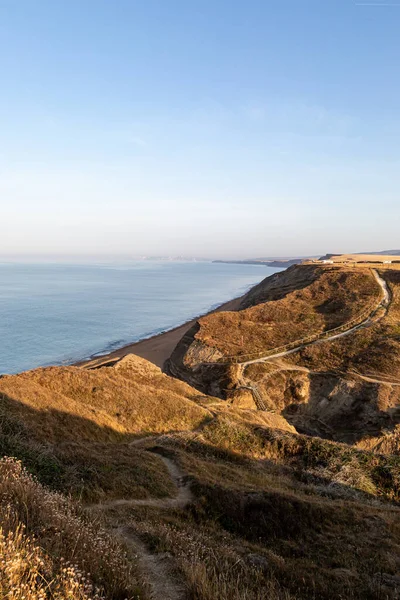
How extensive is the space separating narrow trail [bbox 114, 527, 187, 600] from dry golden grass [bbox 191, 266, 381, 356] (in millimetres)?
36741

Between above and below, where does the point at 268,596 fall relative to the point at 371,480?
above

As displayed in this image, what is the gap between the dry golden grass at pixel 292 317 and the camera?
46.6 meters

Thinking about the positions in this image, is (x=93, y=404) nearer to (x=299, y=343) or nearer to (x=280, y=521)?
(x=280, y=521)

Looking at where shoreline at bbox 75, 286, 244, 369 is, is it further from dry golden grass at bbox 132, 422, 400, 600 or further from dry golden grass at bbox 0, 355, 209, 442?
dry golden grass at bbox 132, 422, 400, 600

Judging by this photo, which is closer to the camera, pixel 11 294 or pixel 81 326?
pixel 81 326

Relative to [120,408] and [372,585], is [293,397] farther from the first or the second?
[372,585]

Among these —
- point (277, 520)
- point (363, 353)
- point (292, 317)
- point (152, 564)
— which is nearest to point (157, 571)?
point (152, 564)

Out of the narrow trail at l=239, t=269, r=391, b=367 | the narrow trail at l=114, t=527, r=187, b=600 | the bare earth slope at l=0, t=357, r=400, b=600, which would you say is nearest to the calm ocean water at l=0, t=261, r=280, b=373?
the narrow trail at l=239, t=269, r=391, b=367

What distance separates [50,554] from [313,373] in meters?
37.2

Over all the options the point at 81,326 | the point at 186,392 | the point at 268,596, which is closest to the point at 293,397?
the point at 186,392

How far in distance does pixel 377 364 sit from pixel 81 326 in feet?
228

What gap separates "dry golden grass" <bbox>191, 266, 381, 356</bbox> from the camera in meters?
46.6

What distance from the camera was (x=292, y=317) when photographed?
5175 centimetres

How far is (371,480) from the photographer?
18.8 metres
